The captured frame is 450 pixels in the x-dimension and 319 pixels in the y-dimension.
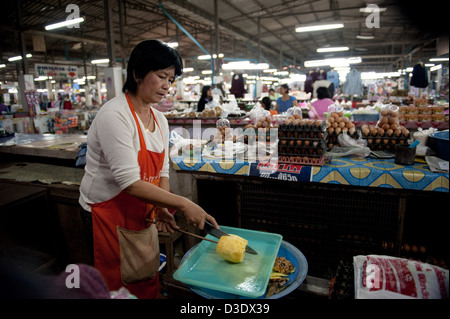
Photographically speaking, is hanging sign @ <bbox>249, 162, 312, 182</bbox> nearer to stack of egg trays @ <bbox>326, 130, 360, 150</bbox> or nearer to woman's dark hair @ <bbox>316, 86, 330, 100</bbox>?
stack of egg trays @ <bbox>326, 130, 360, 150</bbox>

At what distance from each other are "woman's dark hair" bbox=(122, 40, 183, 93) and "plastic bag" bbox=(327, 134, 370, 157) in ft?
5.80

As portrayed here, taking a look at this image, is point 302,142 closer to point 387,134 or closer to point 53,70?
point 387,134

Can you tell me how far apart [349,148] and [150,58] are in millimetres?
2064

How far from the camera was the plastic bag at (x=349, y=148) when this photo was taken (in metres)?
2.68

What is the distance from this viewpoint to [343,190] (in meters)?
2.37

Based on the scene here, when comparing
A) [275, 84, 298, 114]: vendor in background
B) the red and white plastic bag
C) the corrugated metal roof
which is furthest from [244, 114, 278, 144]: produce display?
the corrugated metal roof

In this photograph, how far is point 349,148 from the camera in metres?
2.76

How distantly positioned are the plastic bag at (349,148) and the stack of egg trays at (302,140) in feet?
0.92

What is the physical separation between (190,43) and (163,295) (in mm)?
20761

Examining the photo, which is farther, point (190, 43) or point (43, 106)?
point (190, 43)
